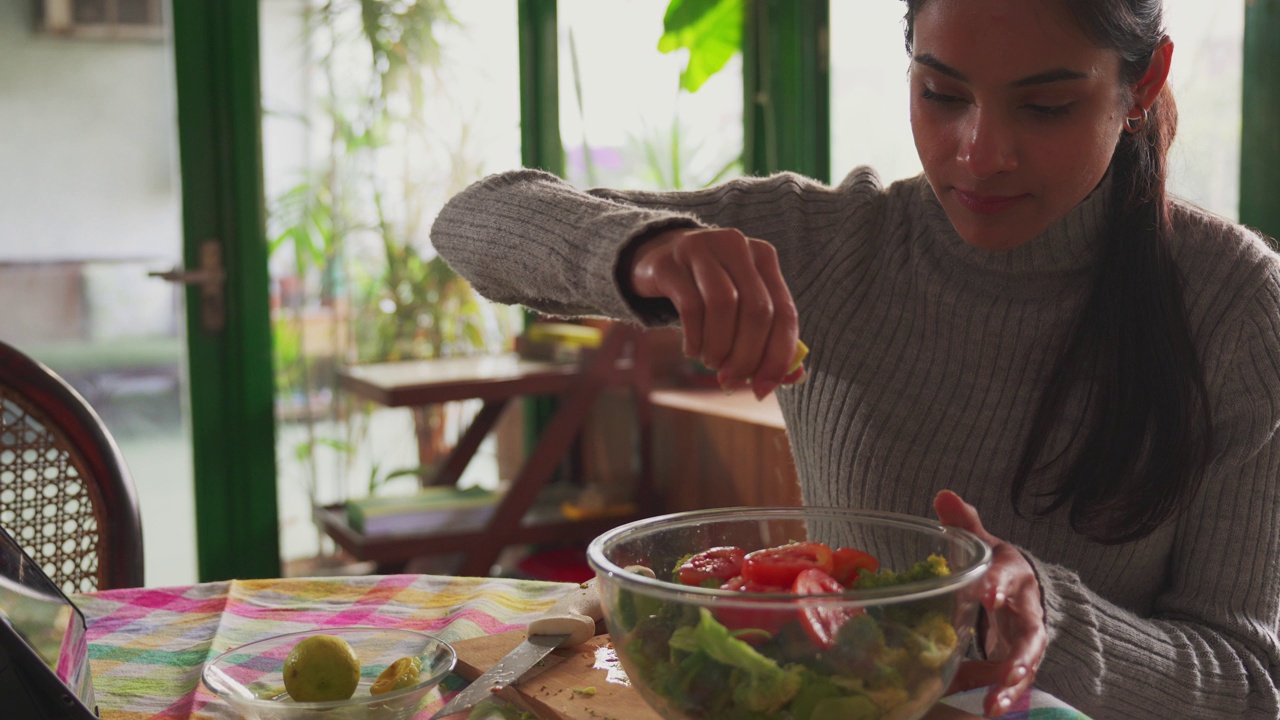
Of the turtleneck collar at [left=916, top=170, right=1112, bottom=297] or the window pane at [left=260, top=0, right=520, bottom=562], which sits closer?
the turtleneck collar at [left=916, top=170, right=1112, bottom=297]

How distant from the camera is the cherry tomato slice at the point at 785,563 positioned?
2.19 feet

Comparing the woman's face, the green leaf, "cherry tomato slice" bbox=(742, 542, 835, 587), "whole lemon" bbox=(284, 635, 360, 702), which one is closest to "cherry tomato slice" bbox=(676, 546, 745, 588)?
"cherry tomato slice" bbox=(742, 542, 835, 587)

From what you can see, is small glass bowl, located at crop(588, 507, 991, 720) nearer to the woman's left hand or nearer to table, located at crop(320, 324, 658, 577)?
the woman's left hand

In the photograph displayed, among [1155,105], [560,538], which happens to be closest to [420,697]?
[1155,105]

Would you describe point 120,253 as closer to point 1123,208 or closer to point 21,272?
point 21,272

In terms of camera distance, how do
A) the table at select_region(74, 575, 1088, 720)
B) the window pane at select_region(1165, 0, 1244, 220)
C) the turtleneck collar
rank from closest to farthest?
the table at select_region(74, 575, 1088, 720)
the turtleneck collar
the window pane at select_region(1165, 0, 1244, 220)

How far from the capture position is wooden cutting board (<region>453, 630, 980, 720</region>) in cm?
75

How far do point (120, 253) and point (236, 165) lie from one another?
12.4 inches

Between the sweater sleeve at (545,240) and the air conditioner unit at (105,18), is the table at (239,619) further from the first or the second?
the air conditioner unit at (105,18)

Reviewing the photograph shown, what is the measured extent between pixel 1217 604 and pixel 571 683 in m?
0.64

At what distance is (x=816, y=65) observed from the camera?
308 centimetres

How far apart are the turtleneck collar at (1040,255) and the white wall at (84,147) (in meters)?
1.90

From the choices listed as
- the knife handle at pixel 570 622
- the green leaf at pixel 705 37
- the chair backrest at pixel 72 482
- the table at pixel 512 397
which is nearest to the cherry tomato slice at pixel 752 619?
the knife handle at pixel 570 622

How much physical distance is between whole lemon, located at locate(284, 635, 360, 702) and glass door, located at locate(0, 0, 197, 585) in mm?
2005
